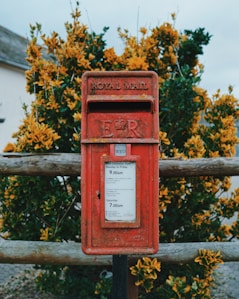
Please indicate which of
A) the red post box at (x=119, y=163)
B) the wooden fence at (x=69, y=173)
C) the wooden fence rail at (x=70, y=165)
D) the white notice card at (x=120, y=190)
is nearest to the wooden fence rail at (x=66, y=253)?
the wooden fence at (x=69, y=173)

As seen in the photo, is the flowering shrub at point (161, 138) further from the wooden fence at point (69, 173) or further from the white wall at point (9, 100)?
the white wall at point (9, 100)

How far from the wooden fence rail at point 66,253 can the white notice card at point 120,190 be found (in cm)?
89

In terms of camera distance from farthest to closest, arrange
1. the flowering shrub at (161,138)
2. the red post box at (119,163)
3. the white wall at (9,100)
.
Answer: the white wall at (9,100) < the flowering shrub at (161,138) < the red post box at (119,163)

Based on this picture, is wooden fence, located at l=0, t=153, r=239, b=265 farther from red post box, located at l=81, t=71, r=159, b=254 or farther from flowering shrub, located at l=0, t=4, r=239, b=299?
red post box, located at l=81, t=71, r=159, b=254

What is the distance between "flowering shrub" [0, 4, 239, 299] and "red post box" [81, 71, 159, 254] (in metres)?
0.97

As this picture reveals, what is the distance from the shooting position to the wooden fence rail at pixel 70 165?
292 cm

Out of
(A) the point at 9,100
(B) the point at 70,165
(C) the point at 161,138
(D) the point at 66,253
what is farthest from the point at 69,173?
(A) the point at 9,100

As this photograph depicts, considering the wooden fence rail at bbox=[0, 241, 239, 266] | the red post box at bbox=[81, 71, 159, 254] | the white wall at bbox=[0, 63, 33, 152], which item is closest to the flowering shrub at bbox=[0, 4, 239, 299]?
the wooden fence rail at bbox=[0, 241, 239, 266]

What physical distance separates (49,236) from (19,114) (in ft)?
41.7

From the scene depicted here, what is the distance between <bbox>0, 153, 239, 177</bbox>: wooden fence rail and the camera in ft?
9.57

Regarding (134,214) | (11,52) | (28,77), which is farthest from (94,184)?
(11,52)

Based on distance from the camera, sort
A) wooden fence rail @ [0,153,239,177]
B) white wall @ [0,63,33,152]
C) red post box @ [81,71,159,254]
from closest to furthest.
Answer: red post box @ [81,71,159,254] → wooden fence rail @ [0,153,239,177] → white wall @ [0,63,33,152]

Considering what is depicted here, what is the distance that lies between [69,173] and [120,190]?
81cm

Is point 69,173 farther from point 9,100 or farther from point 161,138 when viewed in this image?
point 9,100
